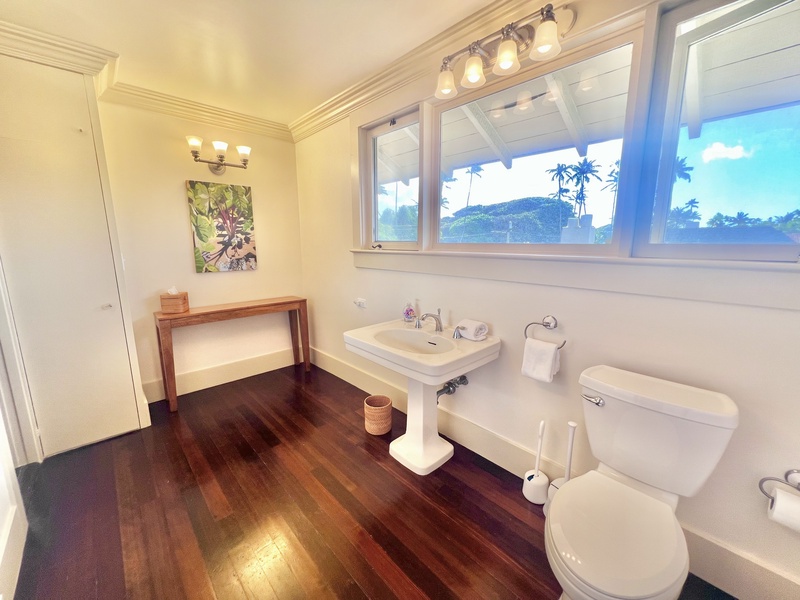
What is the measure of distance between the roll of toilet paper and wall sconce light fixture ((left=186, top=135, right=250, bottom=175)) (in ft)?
11.5

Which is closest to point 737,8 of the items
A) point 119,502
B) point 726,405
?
point 726,405

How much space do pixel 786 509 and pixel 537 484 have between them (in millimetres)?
825

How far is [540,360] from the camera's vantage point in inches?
59.5

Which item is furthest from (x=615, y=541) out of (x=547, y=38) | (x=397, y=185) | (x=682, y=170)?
(x=397, y=185)

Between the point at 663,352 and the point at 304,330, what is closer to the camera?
the point at 663,352

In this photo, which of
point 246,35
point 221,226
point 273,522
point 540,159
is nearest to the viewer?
point 273,522

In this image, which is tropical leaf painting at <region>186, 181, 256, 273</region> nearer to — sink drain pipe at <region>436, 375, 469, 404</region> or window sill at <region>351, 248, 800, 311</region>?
window sill at <region>351, 248, 800, 311</region>

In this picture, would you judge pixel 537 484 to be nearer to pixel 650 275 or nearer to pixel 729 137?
pixel 650 275

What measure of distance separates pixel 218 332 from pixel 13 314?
4.13ft

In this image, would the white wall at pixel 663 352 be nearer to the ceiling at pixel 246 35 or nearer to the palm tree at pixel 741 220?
the palm tree at pixel 741 220

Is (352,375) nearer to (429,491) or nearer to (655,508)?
(429,491)

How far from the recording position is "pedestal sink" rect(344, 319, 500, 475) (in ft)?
5.04

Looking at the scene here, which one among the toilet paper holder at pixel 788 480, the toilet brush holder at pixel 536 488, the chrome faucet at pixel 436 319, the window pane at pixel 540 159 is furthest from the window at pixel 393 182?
the toilet paper holder at pixel 788 480

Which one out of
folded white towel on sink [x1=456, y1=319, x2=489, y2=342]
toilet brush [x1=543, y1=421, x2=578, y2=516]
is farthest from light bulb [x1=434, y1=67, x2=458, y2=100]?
toilet brush [x1=543, y1=421, x2=578, y2=516]
